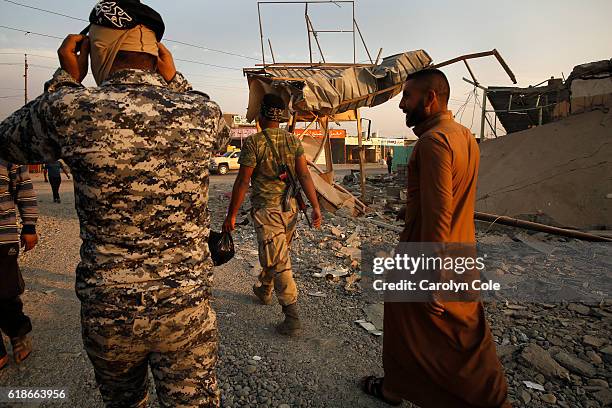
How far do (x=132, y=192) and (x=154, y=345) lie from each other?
0.57 meters

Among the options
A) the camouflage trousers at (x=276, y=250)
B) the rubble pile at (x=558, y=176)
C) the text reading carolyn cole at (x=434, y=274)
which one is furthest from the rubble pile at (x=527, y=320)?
the rubble pile at (x=558, y=176)

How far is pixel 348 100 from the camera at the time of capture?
338 inches

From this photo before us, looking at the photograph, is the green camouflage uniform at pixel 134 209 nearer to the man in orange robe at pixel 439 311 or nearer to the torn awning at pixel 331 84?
the man in orange robe at pixel 439 311

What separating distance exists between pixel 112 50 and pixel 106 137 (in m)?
0.34

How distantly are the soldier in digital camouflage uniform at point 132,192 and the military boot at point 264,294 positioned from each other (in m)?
2.49

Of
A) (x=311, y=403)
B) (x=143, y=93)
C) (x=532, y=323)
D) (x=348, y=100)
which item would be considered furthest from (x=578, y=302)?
(x=348, y=100)

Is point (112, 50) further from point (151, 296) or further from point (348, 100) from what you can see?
point (348, 100)

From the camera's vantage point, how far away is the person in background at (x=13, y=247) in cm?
263

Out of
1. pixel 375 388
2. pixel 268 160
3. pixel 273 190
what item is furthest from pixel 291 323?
pixel 268 160

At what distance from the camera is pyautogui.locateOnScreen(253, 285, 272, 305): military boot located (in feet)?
13.0

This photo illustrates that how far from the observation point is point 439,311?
2.01 m

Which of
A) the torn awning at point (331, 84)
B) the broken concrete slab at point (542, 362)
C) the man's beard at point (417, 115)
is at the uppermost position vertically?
the torn awning at point (331, 84)

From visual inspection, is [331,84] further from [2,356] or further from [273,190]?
[2,356]

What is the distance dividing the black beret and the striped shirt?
1.78 m
